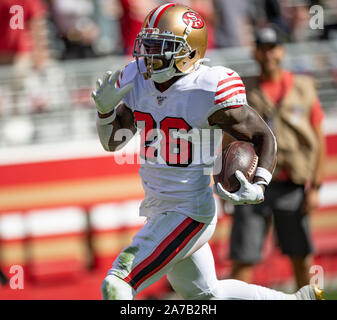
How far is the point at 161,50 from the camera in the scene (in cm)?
367

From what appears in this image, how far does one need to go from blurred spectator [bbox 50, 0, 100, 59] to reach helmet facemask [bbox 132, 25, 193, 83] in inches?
133

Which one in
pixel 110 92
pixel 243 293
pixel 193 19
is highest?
→ pixel 193 19

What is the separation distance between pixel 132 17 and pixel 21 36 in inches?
38.1

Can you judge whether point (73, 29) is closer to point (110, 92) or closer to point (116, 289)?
point (110, 92)

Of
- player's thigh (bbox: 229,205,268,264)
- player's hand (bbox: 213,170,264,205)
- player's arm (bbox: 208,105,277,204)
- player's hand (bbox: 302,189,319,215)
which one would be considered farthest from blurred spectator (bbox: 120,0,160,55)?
player's hand (bbox: 213,170,264,205)

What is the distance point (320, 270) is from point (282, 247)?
64cm

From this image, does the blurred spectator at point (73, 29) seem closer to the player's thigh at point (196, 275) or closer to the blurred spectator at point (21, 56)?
the blurred spectator at point (21, 56)

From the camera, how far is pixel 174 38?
12.0ft

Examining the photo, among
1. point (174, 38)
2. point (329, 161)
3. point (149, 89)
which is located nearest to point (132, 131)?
point (149, 89)

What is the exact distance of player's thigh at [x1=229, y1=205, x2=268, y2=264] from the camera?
5.26 meters

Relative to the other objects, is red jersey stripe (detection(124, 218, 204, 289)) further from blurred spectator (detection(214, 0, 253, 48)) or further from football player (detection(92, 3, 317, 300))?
blurred spectator (detection(214, 0, 253, 48))

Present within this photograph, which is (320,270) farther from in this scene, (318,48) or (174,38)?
(174,38)

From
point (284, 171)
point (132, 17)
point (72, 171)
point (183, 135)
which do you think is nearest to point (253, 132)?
point (183, 135)

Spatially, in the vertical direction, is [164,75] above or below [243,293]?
above
